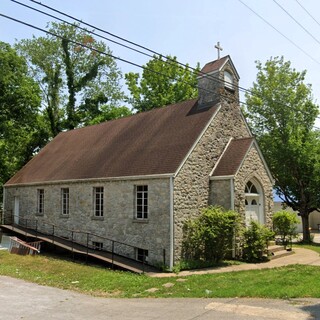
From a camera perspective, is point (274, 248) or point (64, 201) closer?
point (274, 248)

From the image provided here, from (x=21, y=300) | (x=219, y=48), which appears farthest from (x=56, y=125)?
(x=21, y=300)

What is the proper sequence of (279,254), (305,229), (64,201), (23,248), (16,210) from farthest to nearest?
(305,229) < (16,210) < (64,201) < (23,248) < (279,254)

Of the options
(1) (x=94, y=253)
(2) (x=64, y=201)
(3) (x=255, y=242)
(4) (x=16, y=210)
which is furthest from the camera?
(4) (x=16, y=210)

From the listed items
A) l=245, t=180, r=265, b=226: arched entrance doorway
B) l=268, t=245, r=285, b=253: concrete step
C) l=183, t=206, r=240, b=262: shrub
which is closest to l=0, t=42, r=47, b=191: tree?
l=183, t=206, r=240, b=262: shrub

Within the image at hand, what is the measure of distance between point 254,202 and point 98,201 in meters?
7.82

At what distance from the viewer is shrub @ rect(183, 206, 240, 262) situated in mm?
15602

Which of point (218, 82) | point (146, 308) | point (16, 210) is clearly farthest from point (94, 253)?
point (16, 210)

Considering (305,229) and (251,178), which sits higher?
(251,178)

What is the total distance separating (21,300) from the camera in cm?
1062

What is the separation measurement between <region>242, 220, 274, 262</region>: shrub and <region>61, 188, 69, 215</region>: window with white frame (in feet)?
33.8

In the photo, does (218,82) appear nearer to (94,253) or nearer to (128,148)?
(128,148)

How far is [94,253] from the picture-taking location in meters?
17.8

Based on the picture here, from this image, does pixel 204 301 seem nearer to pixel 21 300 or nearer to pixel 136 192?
pixel 21 300

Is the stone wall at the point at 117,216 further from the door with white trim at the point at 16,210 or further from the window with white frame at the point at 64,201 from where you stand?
the door with white trim at the point at 16,210
